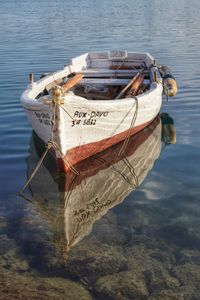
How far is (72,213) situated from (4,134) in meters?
5.63

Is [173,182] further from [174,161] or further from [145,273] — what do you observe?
[145,273]

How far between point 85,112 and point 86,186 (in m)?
1.88

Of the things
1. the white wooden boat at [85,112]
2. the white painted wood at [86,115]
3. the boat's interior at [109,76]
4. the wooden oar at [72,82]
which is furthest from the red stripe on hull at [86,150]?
the wooden oar at [72,82]

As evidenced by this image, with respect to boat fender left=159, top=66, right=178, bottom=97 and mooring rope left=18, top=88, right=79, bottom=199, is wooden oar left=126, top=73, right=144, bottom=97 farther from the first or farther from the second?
mooring rope left=18, top=88, right=79, bottom=199

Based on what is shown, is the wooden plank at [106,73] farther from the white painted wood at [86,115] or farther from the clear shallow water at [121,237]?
the white painted wood at [86,115]

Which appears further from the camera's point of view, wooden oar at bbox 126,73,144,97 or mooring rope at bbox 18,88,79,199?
wooden oar at bbox 126,73,144,97

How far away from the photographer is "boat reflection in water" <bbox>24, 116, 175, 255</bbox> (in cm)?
908

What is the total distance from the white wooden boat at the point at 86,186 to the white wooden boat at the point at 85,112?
38cm

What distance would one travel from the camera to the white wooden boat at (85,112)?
10.4m

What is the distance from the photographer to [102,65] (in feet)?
62.5

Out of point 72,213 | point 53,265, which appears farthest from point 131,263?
point 72,213

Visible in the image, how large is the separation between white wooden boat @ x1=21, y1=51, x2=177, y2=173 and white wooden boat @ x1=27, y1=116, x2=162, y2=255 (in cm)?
38

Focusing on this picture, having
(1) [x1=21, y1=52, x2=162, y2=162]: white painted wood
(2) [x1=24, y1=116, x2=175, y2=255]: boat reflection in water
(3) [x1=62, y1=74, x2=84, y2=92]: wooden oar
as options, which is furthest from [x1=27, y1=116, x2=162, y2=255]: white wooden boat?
(3) [x1=62, y1=74, x2=84, y2=92]: wooden oar

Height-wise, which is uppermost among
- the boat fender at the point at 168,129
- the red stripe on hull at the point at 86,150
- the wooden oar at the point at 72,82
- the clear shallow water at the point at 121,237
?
the wooden oar at the point at 72,82
